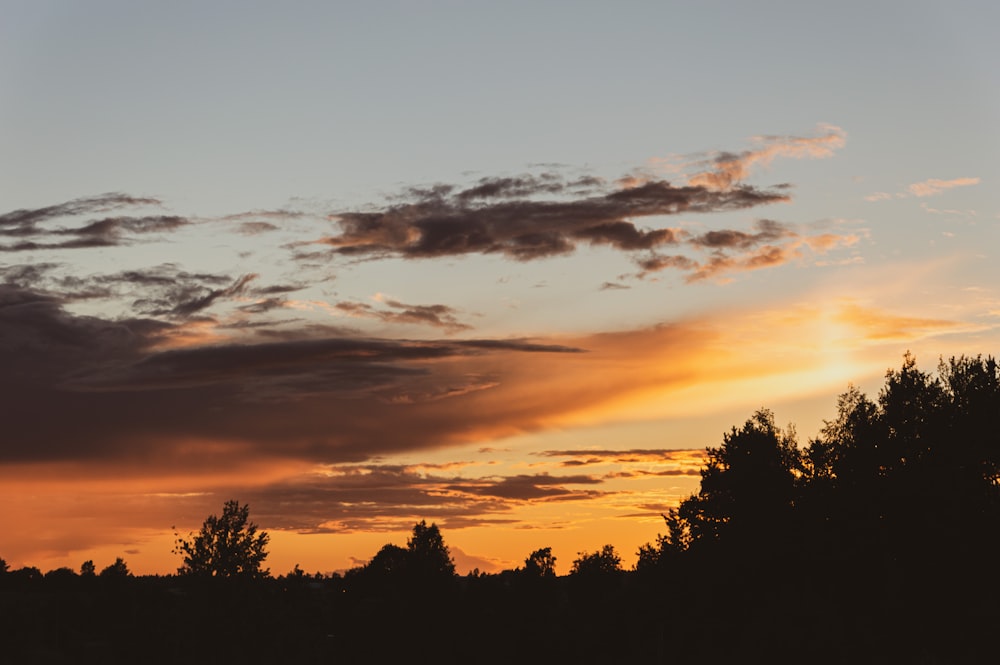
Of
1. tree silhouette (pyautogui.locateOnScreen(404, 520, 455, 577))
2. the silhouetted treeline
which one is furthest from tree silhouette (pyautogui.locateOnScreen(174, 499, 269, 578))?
tree silhouette (pyautogui.locateOnScreen(404, 520, 455, 577))

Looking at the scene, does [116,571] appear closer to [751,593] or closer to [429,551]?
[429,551]

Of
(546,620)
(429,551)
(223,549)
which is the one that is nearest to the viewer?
(223,549)

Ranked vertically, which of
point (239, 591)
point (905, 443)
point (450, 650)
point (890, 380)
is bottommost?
point (450, 650)

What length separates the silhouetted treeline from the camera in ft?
255

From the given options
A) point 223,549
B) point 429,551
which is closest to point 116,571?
point 429,551

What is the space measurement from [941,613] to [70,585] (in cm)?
14527

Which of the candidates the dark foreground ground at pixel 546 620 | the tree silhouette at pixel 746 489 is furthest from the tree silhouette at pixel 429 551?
the tree silhouette at pixel 746 489

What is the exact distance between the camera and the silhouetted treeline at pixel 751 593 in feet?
255

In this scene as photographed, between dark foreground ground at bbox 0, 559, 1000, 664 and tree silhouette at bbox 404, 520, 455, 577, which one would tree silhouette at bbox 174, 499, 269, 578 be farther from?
tree silhouette at bbox 404, 520, 455, 577

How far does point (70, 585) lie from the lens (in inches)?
7013

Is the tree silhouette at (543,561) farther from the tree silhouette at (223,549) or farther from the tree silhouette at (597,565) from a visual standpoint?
the tree silhouette at (223,549)

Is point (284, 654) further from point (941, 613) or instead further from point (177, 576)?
point (941, 613)

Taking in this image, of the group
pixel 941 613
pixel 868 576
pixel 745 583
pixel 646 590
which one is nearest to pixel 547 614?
pixel 646 590

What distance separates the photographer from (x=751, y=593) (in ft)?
328
